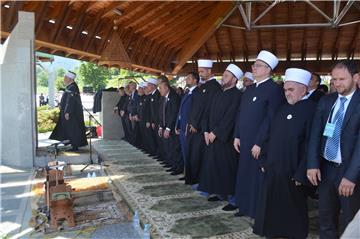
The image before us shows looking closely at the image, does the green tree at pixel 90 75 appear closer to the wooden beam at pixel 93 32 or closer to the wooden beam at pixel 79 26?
the wooden beam at pixel 93 32

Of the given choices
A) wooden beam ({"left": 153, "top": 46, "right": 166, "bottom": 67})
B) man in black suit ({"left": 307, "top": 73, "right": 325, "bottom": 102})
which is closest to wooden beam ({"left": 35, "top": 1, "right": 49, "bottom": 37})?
man in black suit ({"left": 307, "top": 73, "right": 325, "bottom": 102})

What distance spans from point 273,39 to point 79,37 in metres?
6.48

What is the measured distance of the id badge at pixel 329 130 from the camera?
260 centimetres

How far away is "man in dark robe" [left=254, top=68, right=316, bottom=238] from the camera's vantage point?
9.75 ft

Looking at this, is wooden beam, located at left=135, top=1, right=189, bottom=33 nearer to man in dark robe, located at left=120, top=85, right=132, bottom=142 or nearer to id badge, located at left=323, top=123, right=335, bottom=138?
man in dark robe, located at left=120, top=85, right=132, bottom=142

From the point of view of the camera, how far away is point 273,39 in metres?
12.4

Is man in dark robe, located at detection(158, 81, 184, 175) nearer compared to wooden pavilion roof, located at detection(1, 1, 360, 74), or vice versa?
man in dark robe, located at detection(158, 81, 184, 175)

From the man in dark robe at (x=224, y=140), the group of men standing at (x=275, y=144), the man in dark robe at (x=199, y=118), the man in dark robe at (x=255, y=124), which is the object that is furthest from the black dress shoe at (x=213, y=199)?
the man in dark robe at (x=255, y=124)

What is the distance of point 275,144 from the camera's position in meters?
3.07

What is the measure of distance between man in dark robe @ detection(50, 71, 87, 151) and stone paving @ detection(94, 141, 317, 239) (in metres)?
1.26

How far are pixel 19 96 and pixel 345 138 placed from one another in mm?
5570

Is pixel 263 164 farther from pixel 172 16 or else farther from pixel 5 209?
pixel 172 16

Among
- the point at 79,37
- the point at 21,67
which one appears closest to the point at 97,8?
the point at 79,37

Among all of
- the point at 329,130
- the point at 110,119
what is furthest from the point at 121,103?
the point at 329,130
